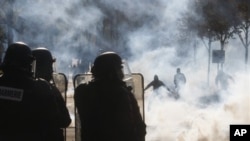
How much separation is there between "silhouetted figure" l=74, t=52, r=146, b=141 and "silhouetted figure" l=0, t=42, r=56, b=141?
1.16 ft

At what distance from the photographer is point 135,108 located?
14.1 feet

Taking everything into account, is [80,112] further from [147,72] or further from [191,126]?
[147,72]

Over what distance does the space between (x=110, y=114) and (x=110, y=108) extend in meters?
0.04

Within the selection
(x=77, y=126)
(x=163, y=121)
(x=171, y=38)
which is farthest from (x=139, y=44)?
(x=77, y=126)

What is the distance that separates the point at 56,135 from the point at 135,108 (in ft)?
2.05

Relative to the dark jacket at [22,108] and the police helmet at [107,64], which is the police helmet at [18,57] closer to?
the dark jacket at [22,108]

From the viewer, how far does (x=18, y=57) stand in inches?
161

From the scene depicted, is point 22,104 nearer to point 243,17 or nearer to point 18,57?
point 18,57

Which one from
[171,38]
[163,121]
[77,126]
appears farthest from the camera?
[171,38]

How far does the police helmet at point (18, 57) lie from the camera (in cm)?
407

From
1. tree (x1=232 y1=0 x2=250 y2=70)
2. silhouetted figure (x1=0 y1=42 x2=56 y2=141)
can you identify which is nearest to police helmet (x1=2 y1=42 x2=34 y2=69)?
silhouetted figure (x1=0 y1=42 x2=56 y2=141)

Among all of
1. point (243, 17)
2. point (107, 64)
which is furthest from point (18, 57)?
point (243, 17)

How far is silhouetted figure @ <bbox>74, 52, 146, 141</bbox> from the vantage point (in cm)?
423

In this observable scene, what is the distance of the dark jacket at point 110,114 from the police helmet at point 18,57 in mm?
530
